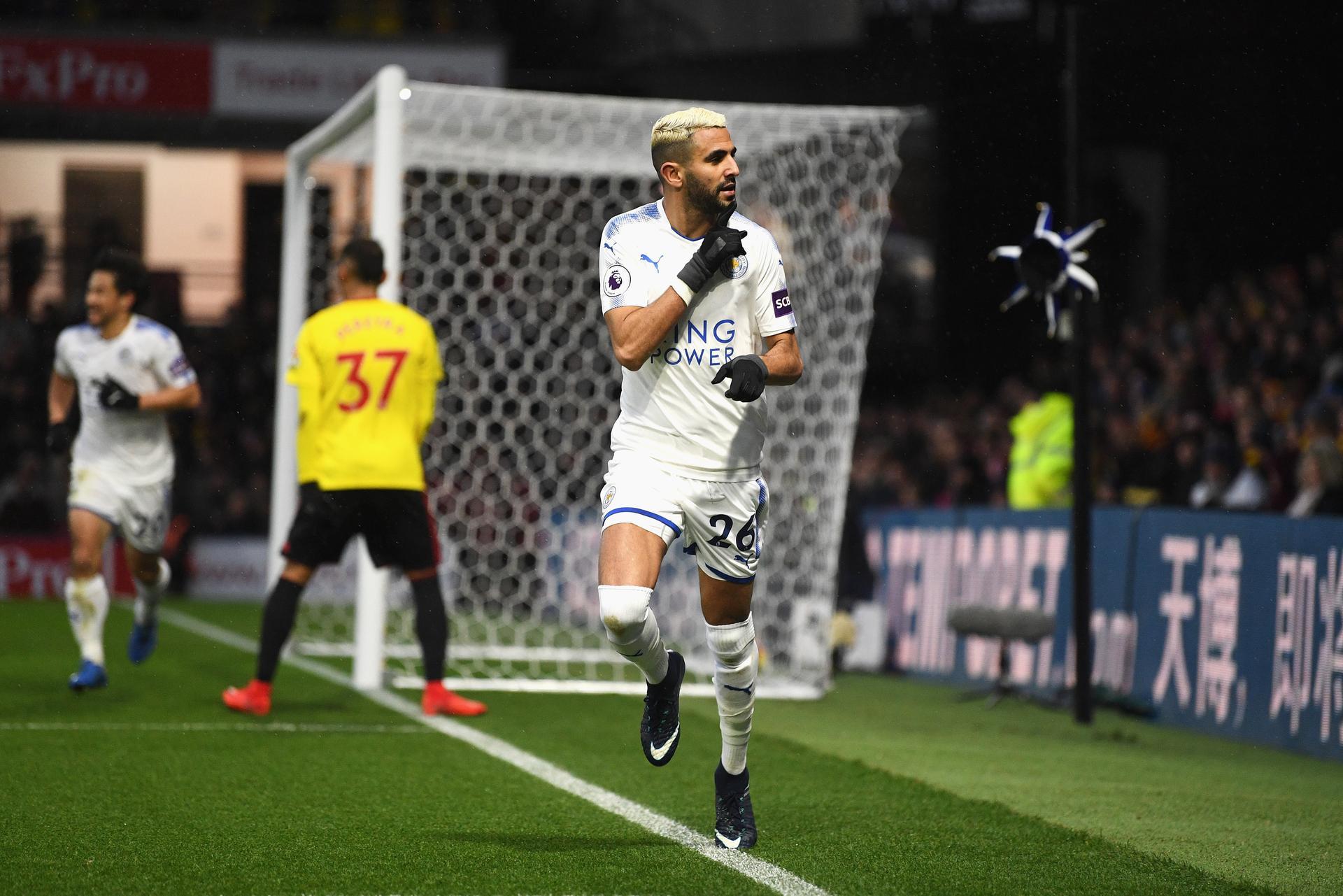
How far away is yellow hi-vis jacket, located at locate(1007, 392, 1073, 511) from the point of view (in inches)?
487

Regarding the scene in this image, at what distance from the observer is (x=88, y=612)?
804 centimetres

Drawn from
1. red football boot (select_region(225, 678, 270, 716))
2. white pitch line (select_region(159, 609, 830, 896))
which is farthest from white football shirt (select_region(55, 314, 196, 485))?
white pitch line (select_region(159, 609, 830, 896))

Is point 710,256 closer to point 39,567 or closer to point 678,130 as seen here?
point 678,130

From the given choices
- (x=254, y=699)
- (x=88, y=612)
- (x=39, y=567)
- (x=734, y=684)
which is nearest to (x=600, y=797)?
(x=734, y=684)

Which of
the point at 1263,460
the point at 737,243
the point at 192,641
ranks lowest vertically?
the point at 192,641

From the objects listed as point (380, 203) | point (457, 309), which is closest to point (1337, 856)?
point (380, 203)

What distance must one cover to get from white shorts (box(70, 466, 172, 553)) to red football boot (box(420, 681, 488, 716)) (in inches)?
64.6

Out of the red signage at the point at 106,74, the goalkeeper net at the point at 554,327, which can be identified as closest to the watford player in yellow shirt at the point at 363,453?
the goalkeeper net at the point at 554,327

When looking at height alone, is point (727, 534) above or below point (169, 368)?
below

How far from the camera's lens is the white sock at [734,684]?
475 centimetres

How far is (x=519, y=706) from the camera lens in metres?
8.40

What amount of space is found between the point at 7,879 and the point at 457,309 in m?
8.72

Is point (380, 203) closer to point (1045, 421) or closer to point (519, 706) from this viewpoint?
point (519, 706)

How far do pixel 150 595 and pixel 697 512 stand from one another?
16.2 ft
